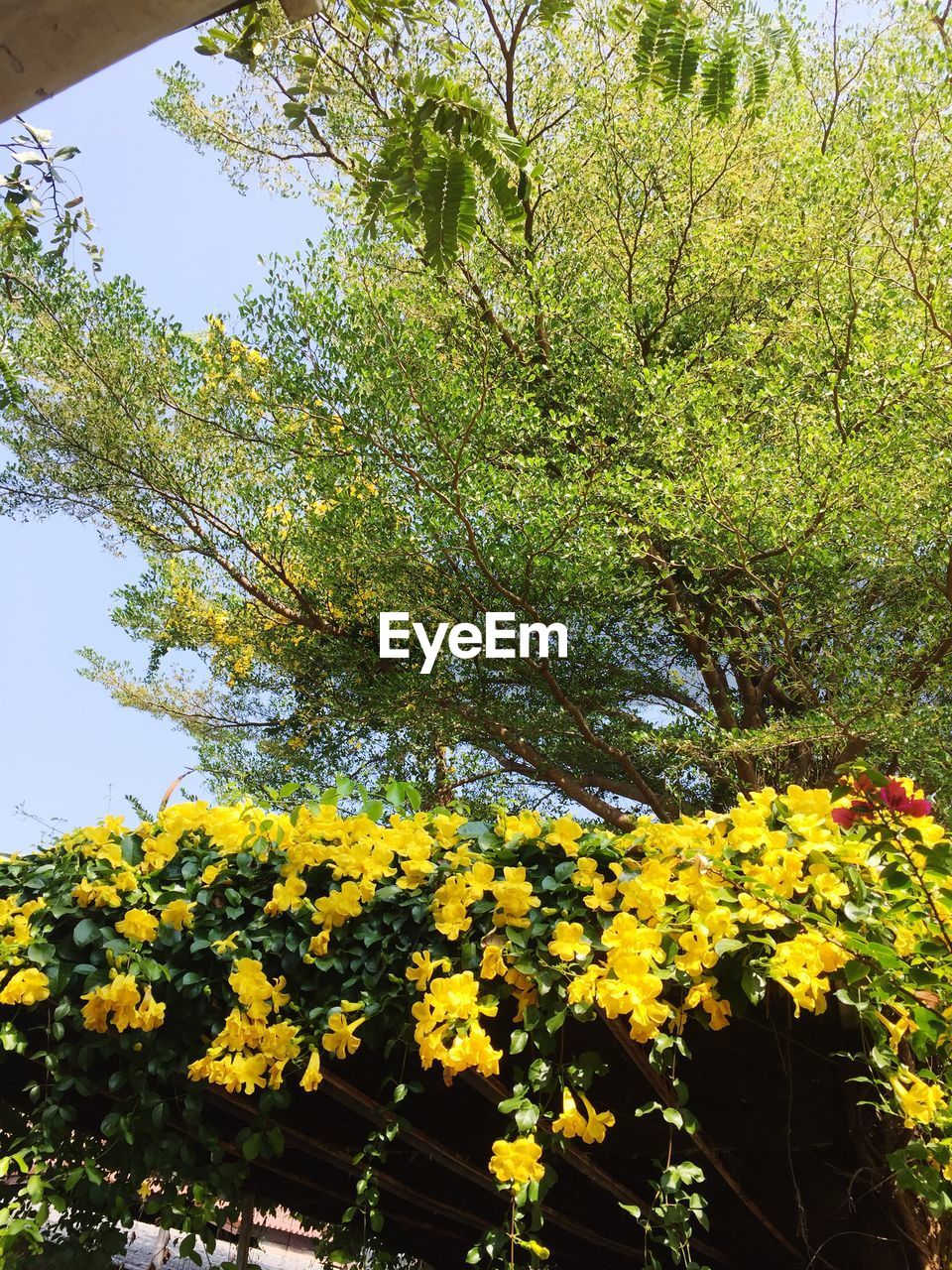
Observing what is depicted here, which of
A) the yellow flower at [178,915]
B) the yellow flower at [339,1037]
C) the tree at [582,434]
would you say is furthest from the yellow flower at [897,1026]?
Answer: the tree at [582,434]

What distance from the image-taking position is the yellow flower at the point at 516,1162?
152 centimetres

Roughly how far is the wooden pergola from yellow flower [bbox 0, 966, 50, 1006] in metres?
1.53

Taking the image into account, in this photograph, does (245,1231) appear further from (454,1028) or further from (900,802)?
(900,802)

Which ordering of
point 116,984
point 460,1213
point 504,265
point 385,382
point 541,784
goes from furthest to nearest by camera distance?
point 541,784 < point 504,265 < point 385,382 < point 460,1213 < point 116,984

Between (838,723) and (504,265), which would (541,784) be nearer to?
(838,723)

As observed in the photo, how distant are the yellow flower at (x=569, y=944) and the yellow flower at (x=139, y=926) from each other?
2.66ft

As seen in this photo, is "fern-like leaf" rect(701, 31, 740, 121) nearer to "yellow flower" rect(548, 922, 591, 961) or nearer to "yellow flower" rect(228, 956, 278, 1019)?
"yellow flower" rect(548, 922, 591, 961)

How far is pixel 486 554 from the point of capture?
22.0 ft

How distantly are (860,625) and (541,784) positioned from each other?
330cm

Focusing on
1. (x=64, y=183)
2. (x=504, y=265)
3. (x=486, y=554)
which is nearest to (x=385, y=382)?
(x=486, y=554)

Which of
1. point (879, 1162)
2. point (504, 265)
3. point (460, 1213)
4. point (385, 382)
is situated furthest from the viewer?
point (504, 265)

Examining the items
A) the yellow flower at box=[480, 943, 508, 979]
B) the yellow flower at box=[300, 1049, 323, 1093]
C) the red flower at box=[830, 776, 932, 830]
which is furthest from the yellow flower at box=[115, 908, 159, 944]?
the red flower at box=[830, 776, 932, 830]

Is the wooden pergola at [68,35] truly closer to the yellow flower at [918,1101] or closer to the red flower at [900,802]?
the red flower at [900,802]

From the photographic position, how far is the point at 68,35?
99cm
